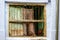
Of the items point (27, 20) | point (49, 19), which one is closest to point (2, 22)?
point (27, 20)

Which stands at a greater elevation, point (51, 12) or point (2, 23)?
point (51, 12)

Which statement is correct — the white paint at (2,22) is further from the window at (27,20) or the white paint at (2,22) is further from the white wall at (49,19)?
the window at (27,20)

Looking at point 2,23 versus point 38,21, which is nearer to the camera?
point 2,23

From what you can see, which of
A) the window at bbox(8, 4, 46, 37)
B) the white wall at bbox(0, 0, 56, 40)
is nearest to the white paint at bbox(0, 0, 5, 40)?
the white wall at bbox(0, 0, 56, 40)

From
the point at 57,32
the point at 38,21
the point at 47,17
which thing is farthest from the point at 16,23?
the point at 57,32

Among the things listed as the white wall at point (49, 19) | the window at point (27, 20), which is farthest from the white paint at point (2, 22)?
the window at point (27, 20)

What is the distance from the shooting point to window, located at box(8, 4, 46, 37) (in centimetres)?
190

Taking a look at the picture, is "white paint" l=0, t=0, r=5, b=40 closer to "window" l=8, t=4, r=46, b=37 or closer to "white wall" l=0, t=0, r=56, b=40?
"white wall" l=0, t=0, r=56, b=40

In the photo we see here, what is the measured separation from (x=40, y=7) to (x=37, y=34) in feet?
1.27

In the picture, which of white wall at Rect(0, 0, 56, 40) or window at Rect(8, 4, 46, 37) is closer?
white wall at Rect(0, 0, 56, 40)

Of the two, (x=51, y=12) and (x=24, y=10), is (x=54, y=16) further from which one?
(x=24, y=10)

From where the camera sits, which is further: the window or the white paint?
the window

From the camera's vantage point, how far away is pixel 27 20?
6.24 feet

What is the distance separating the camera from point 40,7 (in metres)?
1.92
